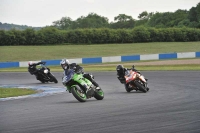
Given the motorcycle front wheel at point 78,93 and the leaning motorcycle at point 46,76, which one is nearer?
the motorcycle front wheel at point 78,93

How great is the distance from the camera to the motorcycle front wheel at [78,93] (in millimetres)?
12883

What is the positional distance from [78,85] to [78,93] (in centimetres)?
26

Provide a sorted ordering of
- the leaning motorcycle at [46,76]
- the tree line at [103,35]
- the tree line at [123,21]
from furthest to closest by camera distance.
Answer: the tree line at [123,21] → the tree line at [103,35] → the leaning motorcycle at [46,76]

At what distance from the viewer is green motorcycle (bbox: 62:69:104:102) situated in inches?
508

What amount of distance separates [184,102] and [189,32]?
43.9 metres

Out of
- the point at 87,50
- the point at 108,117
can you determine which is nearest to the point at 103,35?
the point at 87,50

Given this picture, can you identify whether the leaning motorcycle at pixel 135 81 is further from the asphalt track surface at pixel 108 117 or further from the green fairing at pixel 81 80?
the asphalt track surface at pixel 108 117

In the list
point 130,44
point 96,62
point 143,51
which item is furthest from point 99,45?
point 96,62

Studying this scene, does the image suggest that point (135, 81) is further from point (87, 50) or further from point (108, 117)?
point (87, 50)

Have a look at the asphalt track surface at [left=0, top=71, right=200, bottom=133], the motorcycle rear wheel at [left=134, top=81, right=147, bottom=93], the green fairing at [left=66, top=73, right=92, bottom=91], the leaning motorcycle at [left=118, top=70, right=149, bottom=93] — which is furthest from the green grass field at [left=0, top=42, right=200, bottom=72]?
the asphalt track surface at [left=0, top=71, right=200, bottom=133]

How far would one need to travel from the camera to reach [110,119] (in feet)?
29.3

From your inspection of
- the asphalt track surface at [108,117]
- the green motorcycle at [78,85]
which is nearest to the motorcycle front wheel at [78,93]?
the green motorcycle at [78,85]

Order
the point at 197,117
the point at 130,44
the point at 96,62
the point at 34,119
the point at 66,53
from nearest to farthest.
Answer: the point at 197,117 < the point at 34,119 < the point at 96,62 < the point at 66,53 < the point at 130,44

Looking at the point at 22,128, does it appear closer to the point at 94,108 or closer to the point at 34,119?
the point at 34,119
